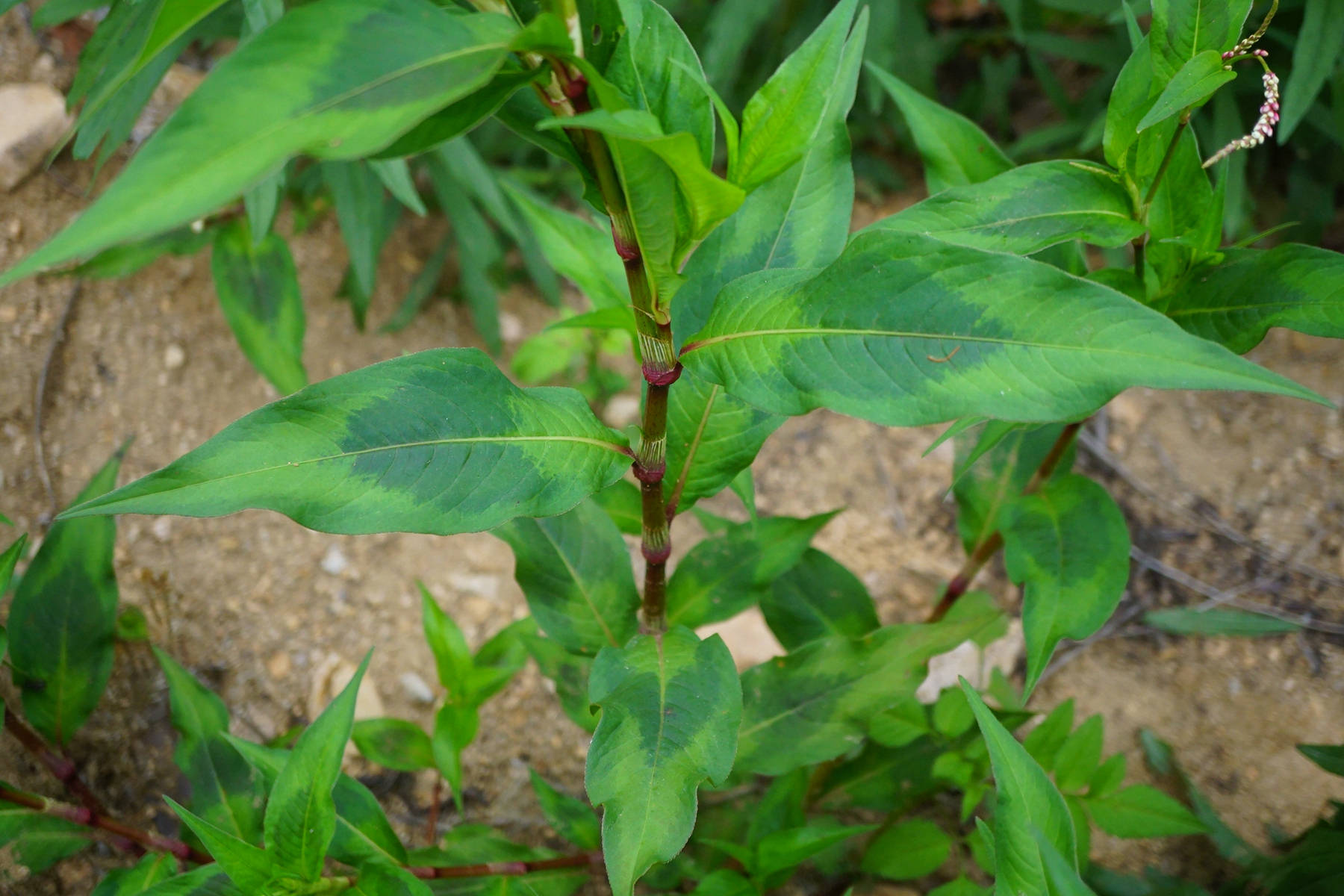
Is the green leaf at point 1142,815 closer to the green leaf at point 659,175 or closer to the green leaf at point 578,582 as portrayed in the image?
the green leaf at point 578,582

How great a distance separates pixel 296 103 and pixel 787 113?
1.52ft

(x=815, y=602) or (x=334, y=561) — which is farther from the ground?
Answer: (x=815, y=602)

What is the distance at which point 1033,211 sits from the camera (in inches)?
40.9

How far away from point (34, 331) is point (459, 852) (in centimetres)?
159

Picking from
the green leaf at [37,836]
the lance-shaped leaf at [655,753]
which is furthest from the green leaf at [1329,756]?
the green leaf at [37,836]

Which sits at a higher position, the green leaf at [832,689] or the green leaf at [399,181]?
the green leaf at [399,181]

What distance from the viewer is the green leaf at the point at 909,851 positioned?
1597mm

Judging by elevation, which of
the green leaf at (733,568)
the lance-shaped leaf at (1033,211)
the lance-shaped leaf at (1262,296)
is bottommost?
the green leaf at (733,568)

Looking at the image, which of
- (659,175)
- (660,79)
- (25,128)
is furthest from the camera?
(25,128)

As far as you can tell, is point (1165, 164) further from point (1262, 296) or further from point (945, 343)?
point (945, 343)

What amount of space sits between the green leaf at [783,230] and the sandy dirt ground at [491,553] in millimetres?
1196

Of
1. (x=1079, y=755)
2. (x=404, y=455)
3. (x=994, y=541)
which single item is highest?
(x=404, y=455)

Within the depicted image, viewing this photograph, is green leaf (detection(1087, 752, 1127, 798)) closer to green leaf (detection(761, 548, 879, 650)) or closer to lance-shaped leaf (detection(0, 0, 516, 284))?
green leaf (detection(761, 548, 879, 650))

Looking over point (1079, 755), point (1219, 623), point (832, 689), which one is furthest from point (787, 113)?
point (1219, 623)
